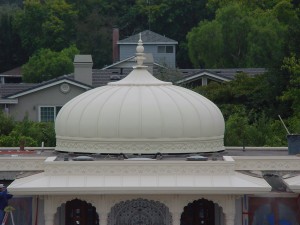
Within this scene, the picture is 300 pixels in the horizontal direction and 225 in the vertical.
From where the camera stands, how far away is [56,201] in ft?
133

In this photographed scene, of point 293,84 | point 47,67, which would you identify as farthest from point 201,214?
point 47,67

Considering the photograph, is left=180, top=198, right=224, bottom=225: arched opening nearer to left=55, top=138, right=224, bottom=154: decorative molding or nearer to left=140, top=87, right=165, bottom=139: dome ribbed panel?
left=55, top=138, right=224, bottom=154: decorative molding

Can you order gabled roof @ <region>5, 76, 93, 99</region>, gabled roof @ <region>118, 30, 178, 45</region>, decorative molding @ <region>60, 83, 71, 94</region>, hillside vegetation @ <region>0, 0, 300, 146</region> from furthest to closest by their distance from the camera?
gabled roof @ <region>118, 30, 178, 45</region>
decorative molding @ <region>60, 83, 71, 94</region>
gabled roof @ <region>5, 76, 93, 99</region>
hillside vegetation @ <region>0, 0, 300, 146</region>

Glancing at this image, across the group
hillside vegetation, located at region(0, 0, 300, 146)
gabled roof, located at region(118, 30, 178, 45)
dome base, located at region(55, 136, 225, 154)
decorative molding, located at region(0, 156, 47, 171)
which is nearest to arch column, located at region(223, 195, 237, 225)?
dome base, located at region(55, 136, 225, 154)

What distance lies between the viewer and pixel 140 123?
42.8 meters

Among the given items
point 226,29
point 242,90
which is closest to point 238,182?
point 242,90

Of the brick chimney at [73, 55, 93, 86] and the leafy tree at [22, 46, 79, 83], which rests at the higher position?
the leafy tree at [22, 46, 79, 83]

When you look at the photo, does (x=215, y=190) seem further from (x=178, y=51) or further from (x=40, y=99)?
(x=178, y=51)

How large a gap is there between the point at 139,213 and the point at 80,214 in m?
2.08

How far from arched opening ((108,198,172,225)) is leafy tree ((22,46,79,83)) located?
2770 inches

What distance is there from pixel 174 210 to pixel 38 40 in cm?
8734

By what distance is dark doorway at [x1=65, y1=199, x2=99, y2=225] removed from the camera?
42.8 metres

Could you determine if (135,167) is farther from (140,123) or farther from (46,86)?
(46,86)

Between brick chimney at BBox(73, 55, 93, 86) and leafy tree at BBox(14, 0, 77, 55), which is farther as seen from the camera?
leafy tree at BBox(14, 0, 77, 55)
